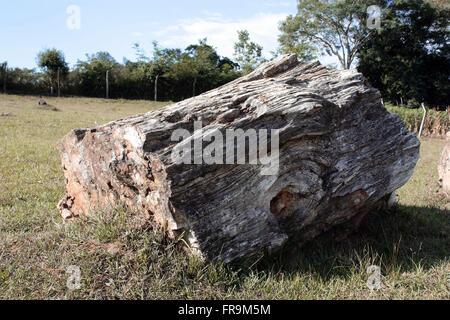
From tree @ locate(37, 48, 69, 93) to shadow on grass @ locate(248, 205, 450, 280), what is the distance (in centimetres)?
3115

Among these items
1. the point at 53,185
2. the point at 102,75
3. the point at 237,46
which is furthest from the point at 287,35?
the point at 53,185

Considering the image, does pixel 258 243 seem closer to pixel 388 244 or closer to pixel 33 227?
pixel 388 244

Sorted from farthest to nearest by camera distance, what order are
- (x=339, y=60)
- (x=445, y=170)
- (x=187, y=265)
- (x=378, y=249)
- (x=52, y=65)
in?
1. (x=339, y=60)
2. (x=52, y=65)
3. (x=445, y=170)
4. (x=378, y=249)
5. (x=187, y=265)

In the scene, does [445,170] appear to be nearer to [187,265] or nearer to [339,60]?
[187,265]

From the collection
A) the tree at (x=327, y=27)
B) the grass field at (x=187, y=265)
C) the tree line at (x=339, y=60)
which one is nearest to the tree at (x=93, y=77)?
the tree line at (x=339, y=60)

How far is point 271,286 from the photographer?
3.72 meters

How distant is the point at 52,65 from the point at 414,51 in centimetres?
3123

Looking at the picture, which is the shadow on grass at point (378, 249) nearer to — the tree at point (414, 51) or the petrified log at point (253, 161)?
the petrified log at point (253, 161)

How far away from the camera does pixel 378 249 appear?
4.79 metres

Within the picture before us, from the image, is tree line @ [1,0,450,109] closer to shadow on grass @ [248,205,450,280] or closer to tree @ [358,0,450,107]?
tree @ [358,0,450,107]

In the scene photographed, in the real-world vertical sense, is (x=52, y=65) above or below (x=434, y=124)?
above

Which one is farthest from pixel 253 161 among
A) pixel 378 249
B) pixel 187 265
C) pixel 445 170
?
pixel 445 170

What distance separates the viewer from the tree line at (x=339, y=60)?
31.4 metres
